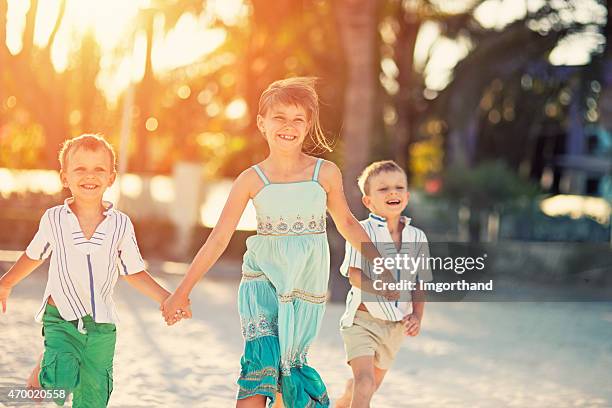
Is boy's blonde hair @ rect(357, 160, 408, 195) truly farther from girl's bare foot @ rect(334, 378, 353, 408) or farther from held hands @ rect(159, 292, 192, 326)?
held hands @ rect(159, 292, 192, 326)

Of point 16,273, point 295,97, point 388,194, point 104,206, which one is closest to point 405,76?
point 388,194

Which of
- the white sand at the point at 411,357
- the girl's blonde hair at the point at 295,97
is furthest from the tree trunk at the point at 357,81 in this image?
the girl's blonde hair at the point at 295,97

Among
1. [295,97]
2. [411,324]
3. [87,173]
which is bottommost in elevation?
[411,324]

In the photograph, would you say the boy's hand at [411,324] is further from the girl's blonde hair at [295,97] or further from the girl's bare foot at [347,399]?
the girl's blonde hair at [295,97]

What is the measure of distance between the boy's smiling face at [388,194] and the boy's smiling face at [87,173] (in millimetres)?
1299

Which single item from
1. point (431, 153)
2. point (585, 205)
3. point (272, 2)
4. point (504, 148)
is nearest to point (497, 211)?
Answer: point (585, 205)

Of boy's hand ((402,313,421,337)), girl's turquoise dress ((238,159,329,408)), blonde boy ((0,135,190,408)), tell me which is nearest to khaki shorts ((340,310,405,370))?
boy's hand ((402,313,421,337))

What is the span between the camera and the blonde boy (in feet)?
14.9

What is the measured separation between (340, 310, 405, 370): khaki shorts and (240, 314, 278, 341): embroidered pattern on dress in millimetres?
608

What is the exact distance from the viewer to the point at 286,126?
15.9 ft

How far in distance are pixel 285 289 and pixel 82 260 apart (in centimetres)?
85

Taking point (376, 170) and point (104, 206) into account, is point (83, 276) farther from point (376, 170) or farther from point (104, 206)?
point (376, 170)

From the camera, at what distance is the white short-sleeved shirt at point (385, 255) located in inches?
206

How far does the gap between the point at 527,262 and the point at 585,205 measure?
441cm
